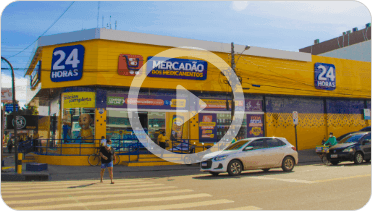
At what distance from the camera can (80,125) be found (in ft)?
69.2

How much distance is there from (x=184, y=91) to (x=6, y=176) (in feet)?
42.1

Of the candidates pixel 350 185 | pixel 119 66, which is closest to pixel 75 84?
pixel 119 66

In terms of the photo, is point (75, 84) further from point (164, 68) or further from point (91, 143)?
point (164, 68)

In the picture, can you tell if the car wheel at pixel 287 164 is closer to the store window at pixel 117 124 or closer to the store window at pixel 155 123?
the store window at pixel 155 123

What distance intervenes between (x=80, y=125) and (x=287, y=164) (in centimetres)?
1305

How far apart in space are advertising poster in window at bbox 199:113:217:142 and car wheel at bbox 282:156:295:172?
31.7 ft

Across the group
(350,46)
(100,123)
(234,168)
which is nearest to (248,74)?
(100,123)

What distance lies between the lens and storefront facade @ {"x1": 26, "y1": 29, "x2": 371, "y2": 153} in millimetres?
21219

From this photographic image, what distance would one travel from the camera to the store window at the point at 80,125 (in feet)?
68.9

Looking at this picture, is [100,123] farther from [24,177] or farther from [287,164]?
[287,164]

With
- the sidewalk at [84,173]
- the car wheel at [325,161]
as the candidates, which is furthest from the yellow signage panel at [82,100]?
the car wheel at [325,161]
